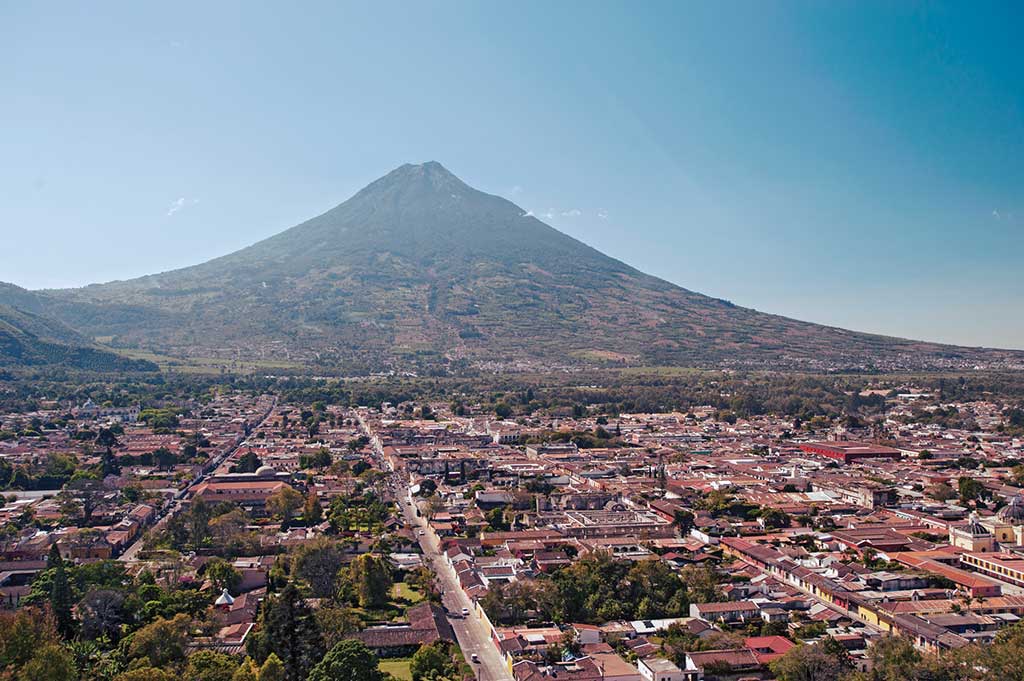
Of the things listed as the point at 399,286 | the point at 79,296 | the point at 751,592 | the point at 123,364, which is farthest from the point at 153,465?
the point at 79,296

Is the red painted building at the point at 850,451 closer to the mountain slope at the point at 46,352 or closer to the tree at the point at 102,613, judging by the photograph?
the tree at the point at 102,613

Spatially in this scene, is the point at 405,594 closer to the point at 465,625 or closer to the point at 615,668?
the point at 465,625

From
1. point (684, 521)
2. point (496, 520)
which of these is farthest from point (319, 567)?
point (684, 521)

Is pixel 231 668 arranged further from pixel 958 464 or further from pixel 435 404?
pixel 435 404

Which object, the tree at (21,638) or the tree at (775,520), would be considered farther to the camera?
the tree at (775,520)

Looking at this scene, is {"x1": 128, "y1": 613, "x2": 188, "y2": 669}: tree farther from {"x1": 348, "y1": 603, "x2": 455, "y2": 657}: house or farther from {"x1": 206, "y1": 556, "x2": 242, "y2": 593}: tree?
{"x1": 206, "y1": 556, "x2": 242, "y2": 593}: tree

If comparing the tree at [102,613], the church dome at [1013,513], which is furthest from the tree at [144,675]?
the church dome at [1013,513]
